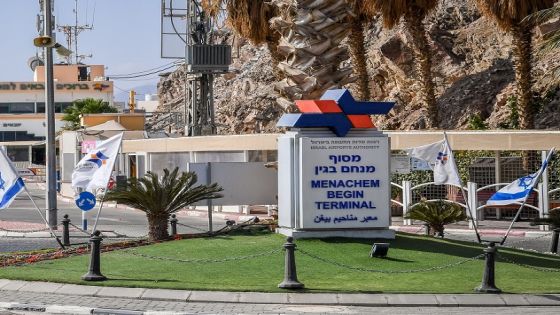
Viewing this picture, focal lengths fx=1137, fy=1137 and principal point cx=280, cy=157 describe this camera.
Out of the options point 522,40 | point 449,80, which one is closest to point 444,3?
point 449,80

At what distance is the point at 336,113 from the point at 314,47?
8.45ft

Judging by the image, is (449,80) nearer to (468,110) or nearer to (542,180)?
(468,110)

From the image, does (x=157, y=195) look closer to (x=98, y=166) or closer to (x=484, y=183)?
(x=98, y=166)

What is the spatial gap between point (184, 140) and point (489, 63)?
1477 centimetres

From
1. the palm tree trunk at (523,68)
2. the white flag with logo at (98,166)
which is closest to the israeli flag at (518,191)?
the white flag with logo at (98,166)

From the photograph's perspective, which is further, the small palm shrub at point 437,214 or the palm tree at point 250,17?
the palm tree at point 250,17

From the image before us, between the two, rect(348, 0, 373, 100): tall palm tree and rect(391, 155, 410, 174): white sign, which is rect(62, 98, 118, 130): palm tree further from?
rect(391, 155, 410, 174): white sign

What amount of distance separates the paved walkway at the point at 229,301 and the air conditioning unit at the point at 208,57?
102 ft

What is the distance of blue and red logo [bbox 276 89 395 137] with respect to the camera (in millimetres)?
20297

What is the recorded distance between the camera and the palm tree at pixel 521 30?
3466 cm

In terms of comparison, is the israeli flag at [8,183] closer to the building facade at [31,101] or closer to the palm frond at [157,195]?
the palm frond at [157,195]

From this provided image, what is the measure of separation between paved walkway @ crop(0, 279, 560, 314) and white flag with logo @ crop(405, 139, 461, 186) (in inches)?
244

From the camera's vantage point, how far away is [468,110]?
46.0 m

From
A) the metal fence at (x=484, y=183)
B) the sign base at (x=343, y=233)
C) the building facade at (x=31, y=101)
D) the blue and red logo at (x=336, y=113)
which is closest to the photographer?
the blue and red logo at (x=336, y=113)
